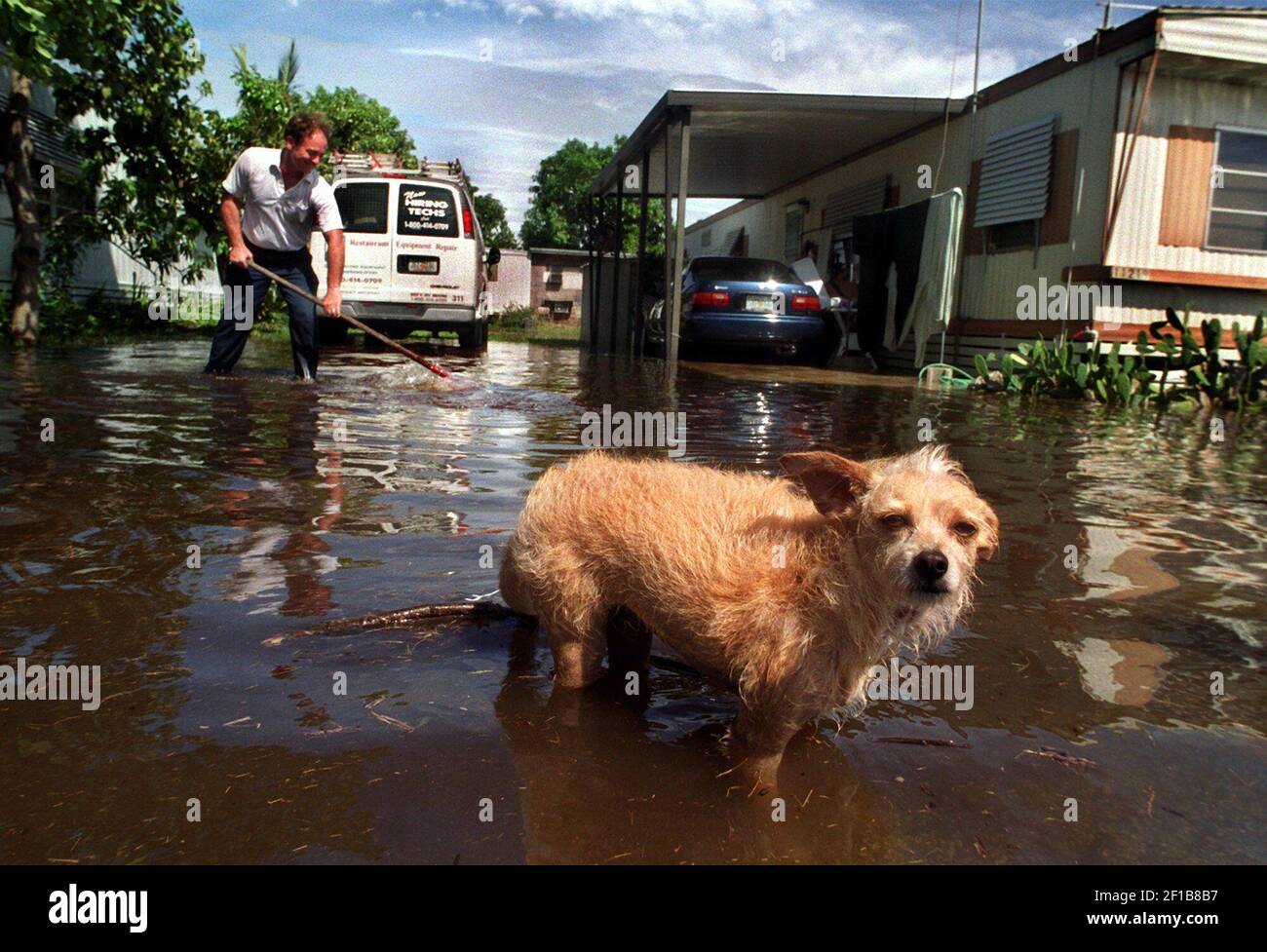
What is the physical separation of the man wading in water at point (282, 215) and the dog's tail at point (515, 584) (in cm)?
675

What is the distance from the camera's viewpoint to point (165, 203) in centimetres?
1677

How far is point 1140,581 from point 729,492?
254 centimetres

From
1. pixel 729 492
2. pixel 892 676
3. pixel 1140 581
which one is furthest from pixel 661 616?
pixel 1140 581

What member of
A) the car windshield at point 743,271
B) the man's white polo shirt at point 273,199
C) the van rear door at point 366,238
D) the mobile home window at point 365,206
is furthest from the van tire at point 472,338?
the man's white polo shirt at point 273,199

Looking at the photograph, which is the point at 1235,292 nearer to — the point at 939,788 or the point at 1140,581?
the point at 1140,581

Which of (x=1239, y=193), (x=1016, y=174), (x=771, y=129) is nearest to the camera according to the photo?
(x=1239, y=193)

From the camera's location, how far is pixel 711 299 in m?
17.5

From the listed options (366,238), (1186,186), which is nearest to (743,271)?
(366,238)

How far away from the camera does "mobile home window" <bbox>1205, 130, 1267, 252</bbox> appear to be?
13.4 m

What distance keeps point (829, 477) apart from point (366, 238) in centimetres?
1590

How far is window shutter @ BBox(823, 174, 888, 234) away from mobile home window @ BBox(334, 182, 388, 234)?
945 cm

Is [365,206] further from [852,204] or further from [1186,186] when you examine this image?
[1186,186]

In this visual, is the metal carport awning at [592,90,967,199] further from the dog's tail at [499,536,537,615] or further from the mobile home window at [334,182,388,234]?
the dog's tail at [499,536,537,615]

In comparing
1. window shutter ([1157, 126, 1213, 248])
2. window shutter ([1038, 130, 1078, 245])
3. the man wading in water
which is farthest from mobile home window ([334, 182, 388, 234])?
window shutter ([1157, 126, 1213, 248])
